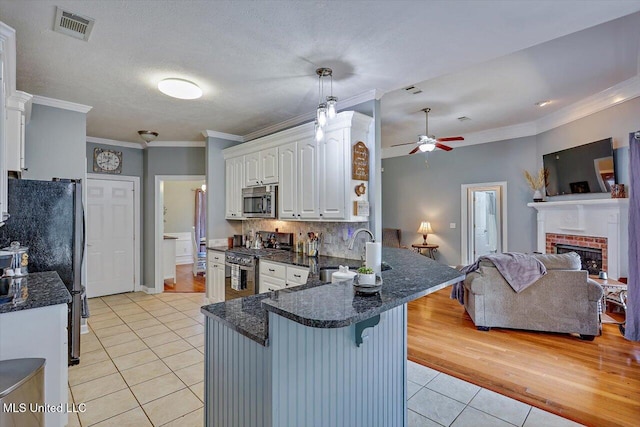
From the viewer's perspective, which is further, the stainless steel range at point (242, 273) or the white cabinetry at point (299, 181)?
the stainless steel range at point (242, 273)

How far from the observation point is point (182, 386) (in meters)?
2.62

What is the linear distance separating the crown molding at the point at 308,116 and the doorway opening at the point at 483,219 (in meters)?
3.99

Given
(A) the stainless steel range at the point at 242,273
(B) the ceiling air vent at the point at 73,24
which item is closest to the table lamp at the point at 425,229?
(A) the stainless steel range at the point at 242,273

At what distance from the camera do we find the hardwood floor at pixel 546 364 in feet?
7.59

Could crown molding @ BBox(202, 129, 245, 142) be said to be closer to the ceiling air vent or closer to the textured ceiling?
the textured ceiling

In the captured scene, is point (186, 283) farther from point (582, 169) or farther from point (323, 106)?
point (582, 169)

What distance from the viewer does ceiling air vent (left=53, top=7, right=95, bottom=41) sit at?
2047mm

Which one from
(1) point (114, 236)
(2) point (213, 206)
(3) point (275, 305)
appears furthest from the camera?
(1) point (114, 236)

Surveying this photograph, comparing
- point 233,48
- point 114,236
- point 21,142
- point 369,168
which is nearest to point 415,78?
point 369,168

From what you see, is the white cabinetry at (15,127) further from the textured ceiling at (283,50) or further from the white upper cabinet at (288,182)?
the white upper cabinet at (288,182)

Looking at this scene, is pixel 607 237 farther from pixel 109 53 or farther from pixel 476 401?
pixel 109 53

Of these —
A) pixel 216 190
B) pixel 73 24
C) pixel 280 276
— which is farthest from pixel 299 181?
pixel 73 24

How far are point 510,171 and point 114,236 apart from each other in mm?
7311

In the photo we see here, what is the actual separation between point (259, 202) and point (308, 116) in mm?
1347
